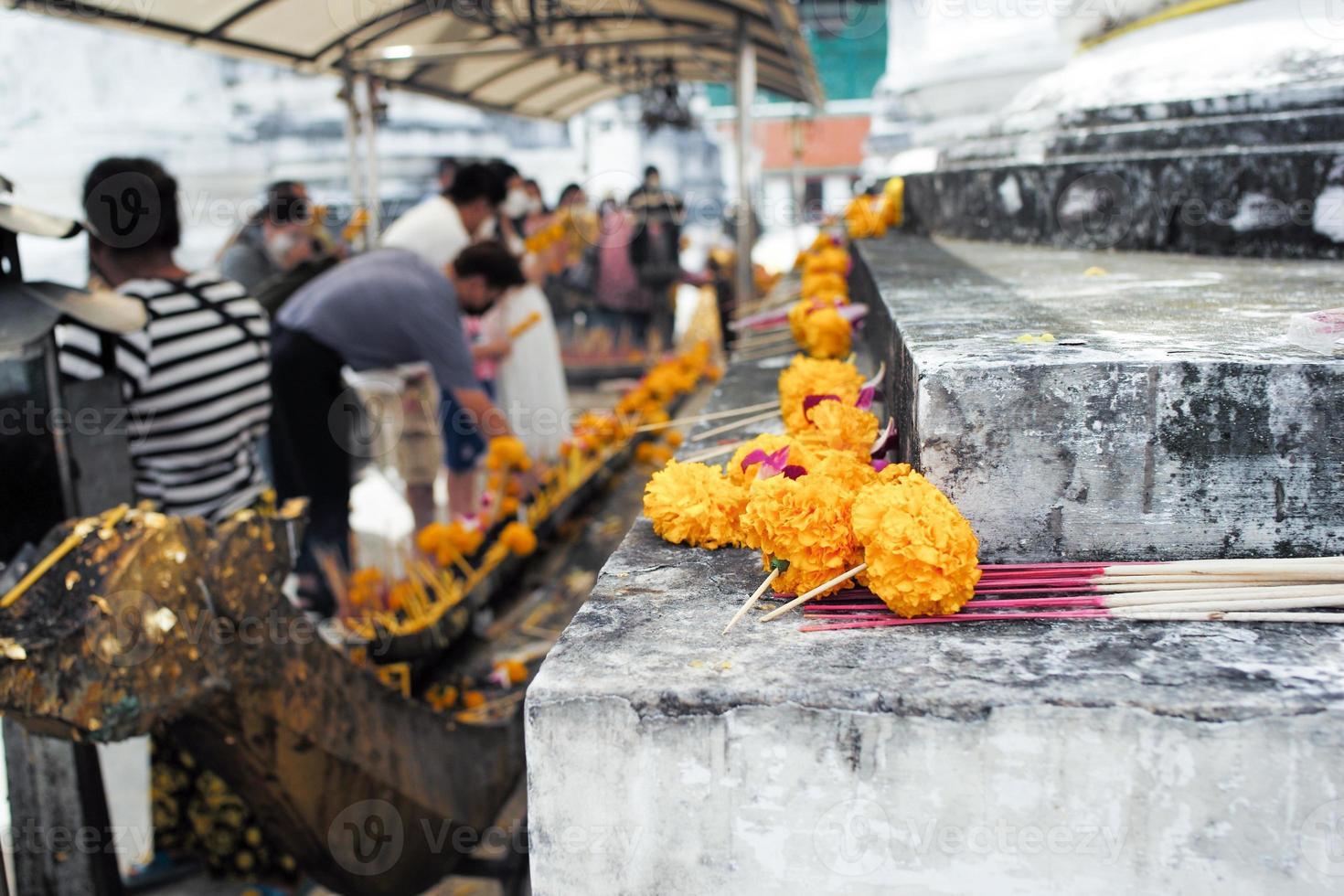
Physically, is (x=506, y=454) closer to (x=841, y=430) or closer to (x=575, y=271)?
(x=841, y=430)

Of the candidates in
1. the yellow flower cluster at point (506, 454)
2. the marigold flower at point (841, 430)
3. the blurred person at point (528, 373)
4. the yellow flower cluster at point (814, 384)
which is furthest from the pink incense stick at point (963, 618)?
the blurred person at point (528, 373)

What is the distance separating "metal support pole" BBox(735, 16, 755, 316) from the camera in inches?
256

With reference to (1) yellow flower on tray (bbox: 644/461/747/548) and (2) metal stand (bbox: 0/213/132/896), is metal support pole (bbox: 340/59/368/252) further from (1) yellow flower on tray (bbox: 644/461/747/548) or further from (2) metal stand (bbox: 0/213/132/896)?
(1) yellow flower on tray (bbox: 644/461/747/548)

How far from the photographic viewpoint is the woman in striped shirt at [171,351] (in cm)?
240

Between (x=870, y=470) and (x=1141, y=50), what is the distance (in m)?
2.25

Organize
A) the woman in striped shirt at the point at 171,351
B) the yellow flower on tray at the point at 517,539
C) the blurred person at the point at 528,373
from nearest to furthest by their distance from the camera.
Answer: the woman in striped shirt at the point at 171,351 < the yellow flower on tray at the point at 517,539 < the blurred person at the point at 528,373

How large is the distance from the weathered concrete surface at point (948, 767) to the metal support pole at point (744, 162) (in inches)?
236

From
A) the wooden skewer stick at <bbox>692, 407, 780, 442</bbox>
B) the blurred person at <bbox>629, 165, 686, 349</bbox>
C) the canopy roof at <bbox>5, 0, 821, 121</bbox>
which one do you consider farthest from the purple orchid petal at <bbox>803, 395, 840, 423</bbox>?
the blurred person at <bbox>629, 165, 686, 349</bbox>

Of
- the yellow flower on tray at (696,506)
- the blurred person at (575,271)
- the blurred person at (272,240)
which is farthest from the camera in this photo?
the blurred person at (575,271)

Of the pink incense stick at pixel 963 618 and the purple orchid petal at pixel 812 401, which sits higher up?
the purple orchid petal at pixel 812 401

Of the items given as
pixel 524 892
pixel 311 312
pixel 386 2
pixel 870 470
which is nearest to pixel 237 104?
pixel 386 2

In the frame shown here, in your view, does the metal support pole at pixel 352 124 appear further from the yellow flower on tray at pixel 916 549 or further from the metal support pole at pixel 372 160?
the yellow flower on tray at pixel 916 549

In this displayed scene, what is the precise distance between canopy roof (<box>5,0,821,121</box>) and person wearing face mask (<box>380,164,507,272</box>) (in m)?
1.37

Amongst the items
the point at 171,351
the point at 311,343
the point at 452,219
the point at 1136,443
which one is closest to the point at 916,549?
the point at 1136,443
